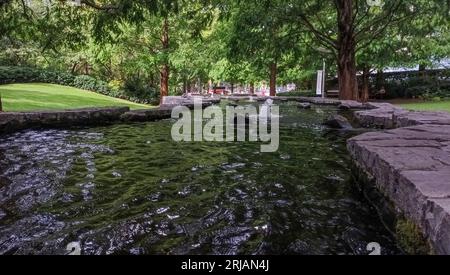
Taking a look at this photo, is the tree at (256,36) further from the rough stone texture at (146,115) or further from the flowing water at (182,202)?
the flowing water at (182,202)

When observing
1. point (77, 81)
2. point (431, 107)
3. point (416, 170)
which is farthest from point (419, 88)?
point (416, 170)

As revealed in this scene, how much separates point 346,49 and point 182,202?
38.9ft

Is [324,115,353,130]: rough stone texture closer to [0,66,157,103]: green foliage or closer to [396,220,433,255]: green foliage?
[396,220,433,255]: green foliage

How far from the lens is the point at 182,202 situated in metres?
3.94

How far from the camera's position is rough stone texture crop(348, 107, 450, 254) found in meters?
2.26

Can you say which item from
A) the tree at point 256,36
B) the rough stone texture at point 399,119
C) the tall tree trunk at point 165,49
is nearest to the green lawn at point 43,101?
the tall tree trunk at point 165,49

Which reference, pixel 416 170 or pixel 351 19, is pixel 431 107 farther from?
pixel 416 170

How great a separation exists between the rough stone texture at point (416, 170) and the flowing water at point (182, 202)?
0.37 meters

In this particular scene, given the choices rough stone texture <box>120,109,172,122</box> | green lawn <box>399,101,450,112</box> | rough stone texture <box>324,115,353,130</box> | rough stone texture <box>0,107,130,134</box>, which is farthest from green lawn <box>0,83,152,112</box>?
green lawn <box>399,101,450,112</box>

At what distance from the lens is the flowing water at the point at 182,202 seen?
9.82 feet

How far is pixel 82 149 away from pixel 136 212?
135 inches

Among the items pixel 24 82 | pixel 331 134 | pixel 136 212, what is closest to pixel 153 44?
pixel 24 82

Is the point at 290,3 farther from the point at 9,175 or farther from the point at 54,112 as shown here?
the point at 9,175

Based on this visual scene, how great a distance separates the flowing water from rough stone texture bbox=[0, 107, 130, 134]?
1.91 meters
